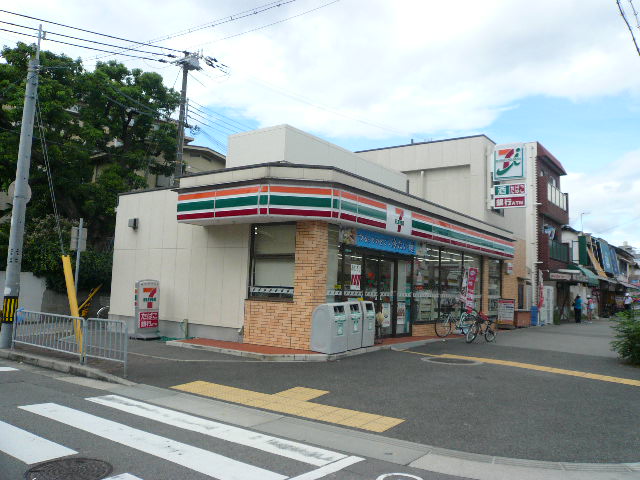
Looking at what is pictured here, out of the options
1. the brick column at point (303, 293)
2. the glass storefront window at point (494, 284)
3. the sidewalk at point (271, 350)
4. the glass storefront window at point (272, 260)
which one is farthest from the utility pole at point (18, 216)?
the glass storefront window at point (494, 284)

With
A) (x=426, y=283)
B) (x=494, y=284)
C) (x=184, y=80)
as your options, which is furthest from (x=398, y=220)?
(x=184, y=80)

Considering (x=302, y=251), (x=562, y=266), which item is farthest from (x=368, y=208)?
(x=562, y=266)

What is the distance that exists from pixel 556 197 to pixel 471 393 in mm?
27171

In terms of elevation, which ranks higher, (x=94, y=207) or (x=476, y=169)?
(x=476, y=169)

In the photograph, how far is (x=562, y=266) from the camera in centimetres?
3231

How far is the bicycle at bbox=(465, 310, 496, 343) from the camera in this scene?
1575 cm

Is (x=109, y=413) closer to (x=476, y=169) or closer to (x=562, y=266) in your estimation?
(x=476, y=169)

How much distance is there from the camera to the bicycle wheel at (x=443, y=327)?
17.4 metres

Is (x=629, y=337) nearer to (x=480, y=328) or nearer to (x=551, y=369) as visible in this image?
A: (x=551, y=369)

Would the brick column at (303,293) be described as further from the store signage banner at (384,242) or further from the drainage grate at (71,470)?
the drainage grate at (71,470)

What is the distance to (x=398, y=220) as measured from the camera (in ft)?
46.2

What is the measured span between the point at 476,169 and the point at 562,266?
43.5 ft

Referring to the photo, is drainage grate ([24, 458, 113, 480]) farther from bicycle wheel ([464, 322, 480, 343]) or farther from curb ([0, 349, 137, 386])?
bicycle wheel ([464, 322, 480, 343])

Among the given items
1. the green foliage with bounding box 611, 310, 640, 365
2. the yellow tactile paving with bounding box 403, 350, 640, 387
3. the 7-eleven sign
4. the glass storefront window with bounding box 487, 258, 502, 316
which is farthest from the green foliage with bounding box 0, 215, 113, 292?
the green foliage with bounding box 611, 310, 640, 365
